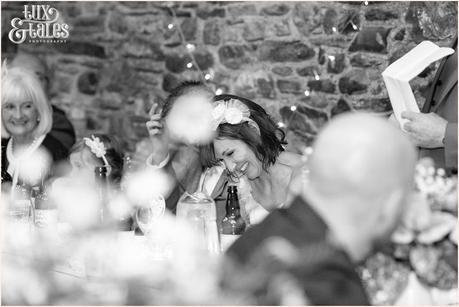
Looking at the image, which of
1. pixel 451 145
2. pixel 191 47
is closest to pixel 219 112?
pixel 451 145

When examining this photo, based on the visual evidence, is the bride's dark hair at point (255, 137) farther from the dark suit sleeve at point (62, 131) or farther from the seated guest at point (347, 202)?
the seated guest at point (347, 202)

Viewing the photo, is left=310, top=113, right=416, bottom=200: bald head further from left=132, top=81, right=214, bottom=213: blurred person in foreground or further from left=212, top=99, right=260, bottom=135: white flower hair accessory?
left=132, top=81, right=214, bottom=213: blurred person in foreground

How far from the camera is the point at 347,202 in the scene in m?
1.34

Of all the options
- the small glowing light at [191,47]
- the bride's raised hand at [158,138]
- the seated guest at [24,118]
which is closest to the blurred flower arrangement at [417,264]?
the bride's raised hand at [158,138]

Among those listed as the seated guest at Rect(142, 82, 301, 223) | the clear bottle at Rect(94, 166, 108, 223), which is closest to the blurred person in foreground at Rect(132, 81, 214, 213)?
the seated guest at Rect(142, 82, 301, 223)

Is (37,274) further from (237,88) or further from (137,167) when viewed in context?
(237,88)

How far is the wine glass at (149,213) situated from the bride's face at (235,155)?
0.51 meters

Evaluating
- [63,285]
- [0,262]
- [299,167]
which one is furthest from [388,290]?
[299,167]

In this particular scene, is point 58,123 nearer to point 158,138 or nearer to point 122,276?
point 158,138

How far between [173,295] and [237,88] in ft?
12.1

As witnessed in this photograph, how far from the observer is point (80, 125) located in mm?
5984

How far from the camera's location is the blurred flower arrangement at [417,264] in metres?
1.68

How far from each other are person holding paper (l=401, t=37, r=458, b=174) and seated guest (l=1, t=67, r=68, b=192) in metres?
1.86

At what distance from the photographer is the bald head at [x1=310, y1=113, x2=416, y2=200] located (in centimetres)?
130
